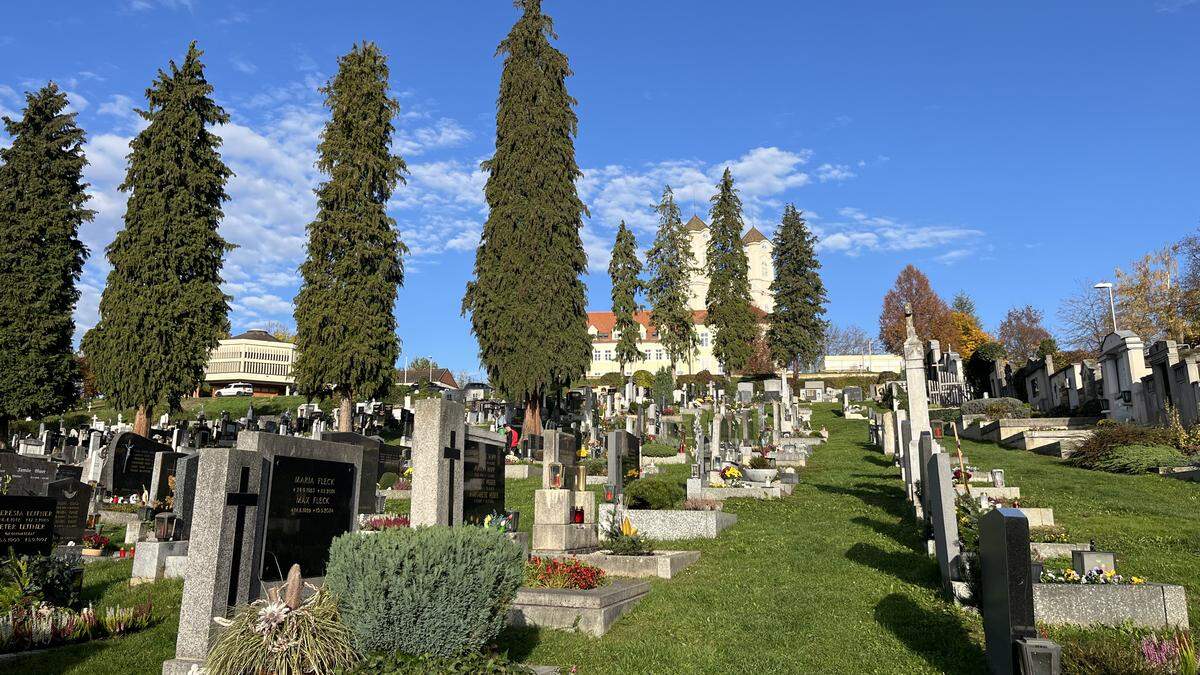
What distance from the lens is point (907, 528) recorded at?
41.3 feet

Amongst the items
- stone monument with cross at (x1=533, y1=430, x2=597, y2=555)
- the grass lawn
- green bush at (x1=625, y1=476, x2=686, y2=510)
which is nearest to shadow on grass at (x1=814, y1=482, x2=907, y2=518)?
the grass lawn

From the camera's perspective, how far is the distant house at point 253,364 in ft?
268

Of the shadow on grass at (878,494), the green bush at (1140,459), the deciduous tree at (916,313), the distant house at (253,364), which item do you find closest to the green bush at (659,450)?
the shadow on grass at (878,494)

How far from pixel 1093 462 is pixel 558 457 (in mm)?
16158

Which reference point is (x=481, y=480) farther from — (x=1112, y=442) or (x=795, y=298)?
(x=795, y=298)

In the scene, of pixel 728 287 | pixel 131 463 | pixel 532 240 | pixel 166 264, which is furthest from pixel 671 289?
pixel 131 463

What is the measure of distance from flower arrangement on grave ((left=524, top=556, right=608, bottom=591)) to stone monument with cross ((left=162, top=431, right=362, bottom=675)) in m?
2.29

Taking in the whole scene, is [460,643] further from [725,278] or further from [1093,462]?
[725,278]

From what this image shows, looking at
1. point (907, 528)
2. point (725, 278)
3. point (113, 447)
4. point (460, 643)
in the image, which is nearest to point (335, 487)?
point (460, 643)

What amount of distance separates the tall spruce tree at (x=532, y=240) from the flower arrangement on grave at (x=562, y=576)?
78.0 ft

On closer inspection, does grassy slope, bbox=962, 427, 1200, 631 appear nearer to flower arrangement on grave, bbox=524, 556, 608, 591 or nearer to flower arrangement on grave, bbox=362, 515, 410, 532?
flower arrangement on grave, bbox=524, 556, 608, 591

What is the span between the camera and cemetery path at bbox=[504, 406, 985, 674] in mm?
6727

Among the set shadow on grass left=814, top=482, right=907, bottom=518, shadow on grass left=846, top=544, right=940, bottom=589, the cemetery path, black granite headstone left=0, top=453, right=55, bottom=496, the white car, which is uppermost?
the white car

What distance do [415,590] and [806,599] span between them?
5268mm
